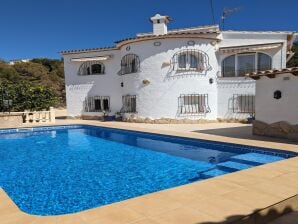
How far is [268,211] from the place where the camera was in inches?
197

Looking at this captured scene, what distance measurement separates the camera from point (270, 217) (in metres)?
5.03

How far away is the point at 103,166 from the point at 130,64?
15.2m

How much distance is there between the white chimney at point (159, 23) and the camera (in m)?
26.0

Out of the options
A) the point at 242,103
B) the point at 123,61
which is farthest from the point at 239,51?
the point at 123,61

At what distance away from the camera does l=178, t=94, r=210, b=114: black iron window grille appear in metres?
22.7

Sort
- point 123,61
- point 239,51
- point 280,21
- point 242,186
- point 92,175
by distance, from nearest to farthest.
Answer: point 242,186, point 92,175, point 239,51, point 123,61, point 280,21

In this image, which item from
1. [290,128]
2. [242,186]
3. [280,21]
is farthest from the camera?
[280,21]

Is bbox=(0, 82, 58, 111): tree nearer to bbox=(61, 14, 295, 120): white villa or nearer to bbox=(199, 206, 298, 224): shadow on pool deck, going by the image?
bbox=(61, 14, 295, 120): white villa

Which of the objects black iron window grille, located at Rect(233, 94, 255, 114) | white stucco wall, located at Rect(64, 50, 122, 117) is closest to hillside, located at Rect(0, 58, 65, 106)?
white stucco wall, located at Rect(64, 50, 122, 117)

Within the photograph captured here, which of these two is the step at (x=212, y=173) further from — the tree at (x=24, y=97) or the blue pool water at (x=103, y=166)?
the tree at (x=24, y=97)

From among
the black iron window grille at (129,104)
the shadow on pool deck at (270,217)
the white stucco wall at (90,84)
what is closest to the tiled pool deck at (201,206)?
the shadow on pool deck at (270,217)

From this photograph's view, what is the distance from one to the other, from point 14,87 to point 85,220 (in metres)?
26.0

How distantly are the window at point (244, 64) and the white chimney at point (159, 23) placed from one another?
723 cm

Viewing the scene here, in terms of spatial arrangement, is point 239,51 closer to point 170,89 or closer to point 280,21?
point 170,89
